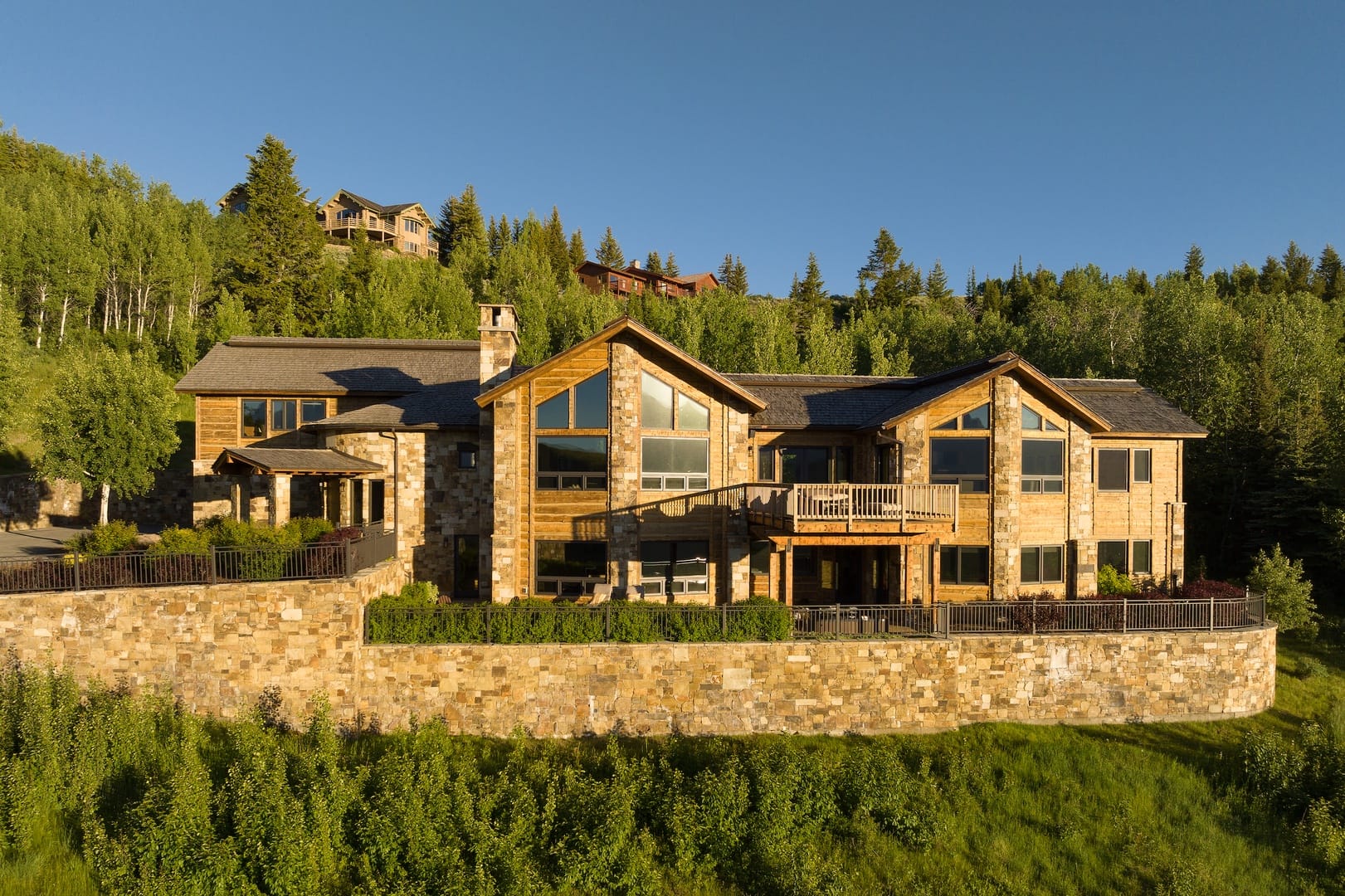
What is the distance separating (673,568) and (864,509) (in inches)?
234

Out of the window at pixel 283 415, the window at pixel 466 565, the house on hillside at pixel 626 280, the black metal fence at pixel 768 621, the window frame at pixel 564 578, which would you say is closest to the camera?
the black metal fence at pixel 768 621

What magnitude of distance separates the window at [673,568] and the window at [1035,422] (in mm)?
10986

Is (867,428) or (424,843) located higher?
(867,428)

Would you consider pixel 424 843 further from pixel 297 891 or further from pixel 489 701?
pixel 489 701

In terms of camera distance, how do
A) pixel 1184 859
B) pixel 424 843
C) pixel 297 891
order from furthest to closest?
pixel 1184 859 < pixel 424 843 < pixel 297 891

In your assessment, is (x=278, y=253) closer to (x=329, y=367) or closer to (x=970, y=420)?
(x=329, y=367)

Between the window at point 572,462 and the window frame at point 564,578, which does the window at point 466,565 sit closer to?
the window frame at point 564,578

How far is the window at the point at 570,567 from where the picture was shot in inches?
770

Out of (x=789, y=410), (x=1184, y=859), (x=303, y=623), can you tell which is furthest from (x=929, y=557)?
(x=303, y=623)

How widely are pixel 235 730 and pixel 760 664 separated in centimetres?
1188

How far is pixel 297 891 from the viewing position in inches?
433

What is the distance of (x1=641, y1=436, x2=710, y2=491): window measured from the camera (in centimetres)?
1973

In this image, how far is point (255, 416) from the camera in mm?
24344

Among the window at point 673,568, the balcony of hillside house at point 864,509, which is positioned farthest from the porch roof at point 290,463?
the balcony of hillside house at point 864,509
